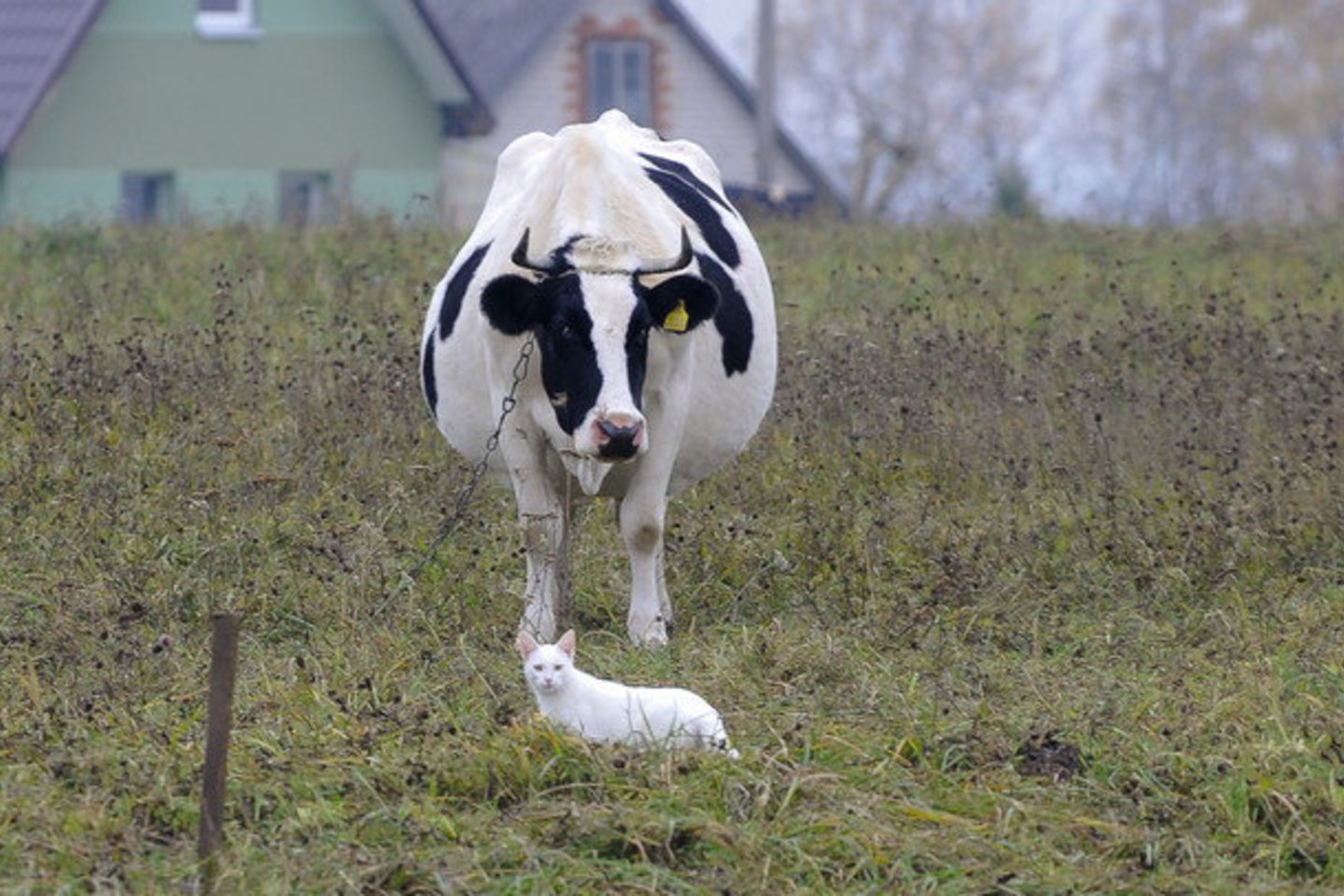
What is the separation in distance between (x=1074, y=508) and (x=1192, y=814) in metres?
3.44

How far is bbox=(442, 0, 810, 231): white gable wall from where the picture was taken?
4269 cm

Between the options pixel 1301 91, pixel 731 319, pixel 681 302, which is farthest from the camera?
pixel 1301 91

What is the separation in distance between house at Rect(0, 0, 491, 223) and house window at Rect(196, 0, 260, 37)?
0.08 feet

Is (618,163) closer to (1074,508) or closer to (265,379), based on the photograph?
(1074,508)

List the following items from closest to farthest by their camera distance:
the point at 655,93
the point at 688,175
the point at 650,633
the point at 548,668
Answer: the point at 548,668, the point at 650,633, the point at 688,175, the point at 655,93

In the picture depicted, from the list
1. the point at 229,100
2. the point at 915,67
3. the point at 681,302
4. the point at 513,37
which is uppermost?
the point at 681,302

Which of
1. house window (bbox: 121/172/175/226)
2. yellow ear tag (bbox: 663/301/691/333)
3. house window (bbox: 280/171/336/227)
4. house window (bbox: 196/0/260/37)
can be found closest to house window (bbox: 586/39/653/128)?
house window (bbox: 196/0/260/37)

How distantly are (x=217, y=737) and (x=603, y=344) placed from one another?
8.87ft

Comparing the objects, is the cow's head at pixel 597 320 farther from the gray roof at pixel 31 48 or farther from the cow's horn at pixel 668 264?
the gray roof at pixel 31 48

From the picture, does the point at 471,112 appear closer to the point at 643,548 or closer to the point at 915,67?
the point at 643,548

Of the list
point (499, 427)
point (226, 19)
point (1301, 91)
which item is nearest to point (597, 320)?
point (499, 427)

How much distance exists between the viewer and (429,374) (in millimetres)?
10133

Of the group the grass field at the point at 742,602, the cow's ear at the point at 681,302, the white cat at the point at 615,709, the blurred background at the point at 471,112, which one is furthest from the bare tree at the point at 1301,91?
the white cat at the point at 615,709

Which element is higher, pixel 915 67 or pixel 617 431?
pixel 617 431
